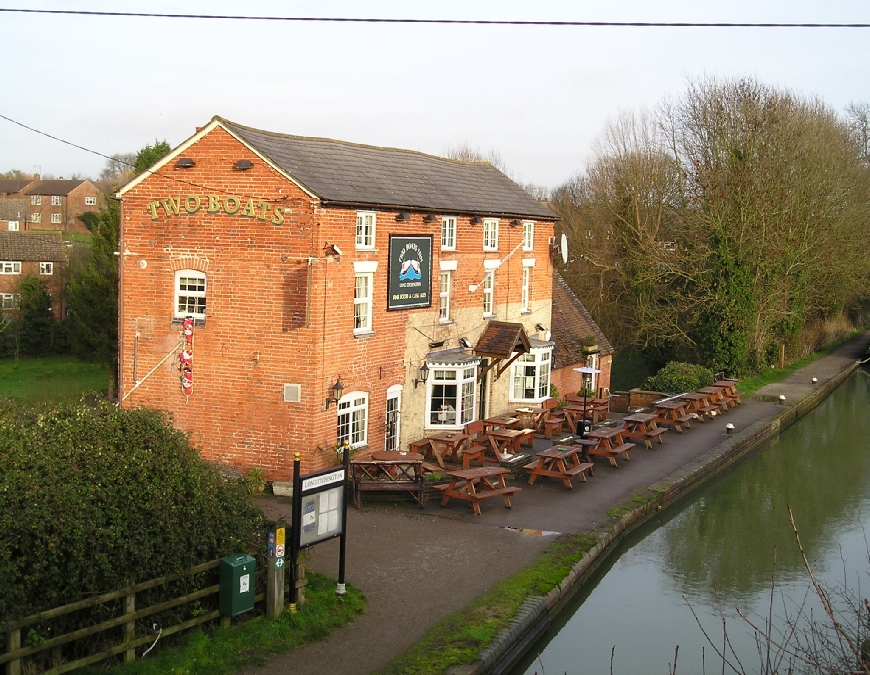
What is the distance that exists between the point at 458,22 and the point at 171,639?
7582 mm

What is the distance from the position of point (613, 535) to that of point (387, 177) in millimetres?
8599

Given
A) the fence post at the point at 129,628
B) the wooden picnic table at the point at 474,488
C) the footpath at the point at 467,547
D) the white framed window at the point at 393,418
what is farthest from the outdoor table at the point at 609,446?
the fence post at the point at 129,628

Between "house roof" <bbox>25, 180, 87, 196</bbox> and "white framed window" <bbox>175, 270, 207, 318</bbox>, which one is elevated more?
"house roof" <bbox>25, 180, 87, 196</bbox>

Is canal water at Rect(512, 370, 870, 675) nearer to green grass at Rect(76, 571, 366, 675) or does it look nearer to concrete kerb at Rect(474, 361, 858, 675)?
concrete kerb at Rect(474, 361, 858, 675)

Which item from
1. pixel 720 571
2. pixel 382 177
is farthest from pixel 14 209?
pixel 720 571

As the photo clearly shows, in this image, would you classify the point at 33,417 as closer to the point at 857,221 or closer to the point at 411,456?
the point at 411,456

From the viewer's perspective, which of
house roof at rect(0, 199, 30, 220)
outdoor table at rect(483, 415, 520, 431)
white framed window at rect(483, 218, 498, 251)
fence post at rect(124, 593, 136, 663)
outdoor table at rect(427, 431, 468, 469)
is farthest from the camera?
house roof at rect(0, 199, 30, 220)

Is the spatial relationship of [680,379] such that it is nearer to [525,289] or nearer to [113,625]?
[525,289]

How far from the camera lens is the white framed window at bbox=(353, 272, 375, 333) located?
17102 mm

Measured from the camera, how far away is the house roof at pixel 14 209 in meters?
70.8

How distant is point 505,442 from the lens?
19.2 m

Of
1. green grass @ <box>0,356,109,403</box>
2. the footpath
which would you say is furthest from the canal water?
green grass @ <box>0,356,109,403</box>

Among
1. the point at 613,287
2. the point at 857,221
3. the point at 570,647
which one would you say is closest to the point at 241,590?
the point at 570,647

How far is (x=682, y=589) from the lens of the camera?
A: 13180mm
